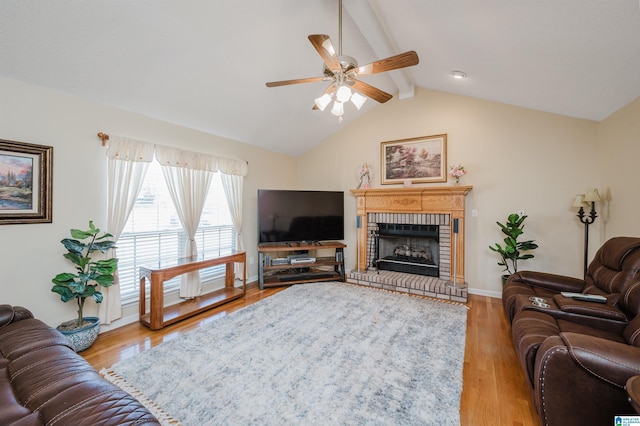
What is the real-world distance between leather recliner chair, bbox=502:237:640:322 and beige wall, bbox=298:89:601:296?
114 cm

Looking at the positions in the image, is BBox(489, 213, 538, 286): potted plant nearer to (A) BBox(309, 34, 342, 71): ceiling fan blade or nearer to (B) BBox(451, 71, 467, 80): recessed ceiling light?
(B) BBox(451, 71, 467, 80): recessed ceiling light

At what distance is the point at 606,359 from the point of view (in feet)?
4.03

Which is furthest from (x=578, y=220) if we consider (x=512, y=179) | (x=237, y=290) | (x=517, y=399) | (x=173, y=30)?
(x=173, y=30)

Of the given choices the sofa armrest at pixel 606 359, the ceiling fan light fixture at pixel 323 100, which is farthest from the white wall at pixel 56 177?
the sofa armrest at pixel 606 359

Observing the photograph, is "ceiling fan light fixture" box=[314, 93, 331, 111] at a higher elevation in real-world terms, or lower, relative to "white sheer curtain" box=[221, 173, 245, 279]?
higher

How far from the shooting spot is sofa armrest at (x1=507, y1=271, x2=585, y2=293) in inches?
101

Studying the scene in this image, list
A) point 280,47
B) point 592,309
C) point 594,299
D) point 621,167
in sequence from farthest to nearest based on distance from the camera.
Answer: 1. point 621,167
2. point 280,47
3. point 594,299
4. point 592,309

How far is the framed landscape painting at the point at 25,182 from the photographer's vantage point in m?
2.17

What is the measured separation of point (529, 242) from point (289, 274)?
143 inches

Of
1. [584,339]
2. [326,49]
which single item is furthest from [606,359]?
[326,49]

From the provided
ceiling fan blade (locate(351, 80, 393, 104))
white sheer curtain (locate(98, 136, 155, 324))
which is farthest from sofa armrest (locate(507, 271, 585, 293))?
white sheer curtain (locate(98, 136, 155, 324))

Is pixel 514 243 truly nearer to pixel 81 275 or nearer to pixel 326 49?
pixel 326 49

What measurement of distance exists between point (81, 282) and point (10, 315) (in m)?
0.54

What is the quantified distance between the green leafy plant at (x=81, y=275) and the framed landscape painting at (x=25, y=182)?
1.14 ft
